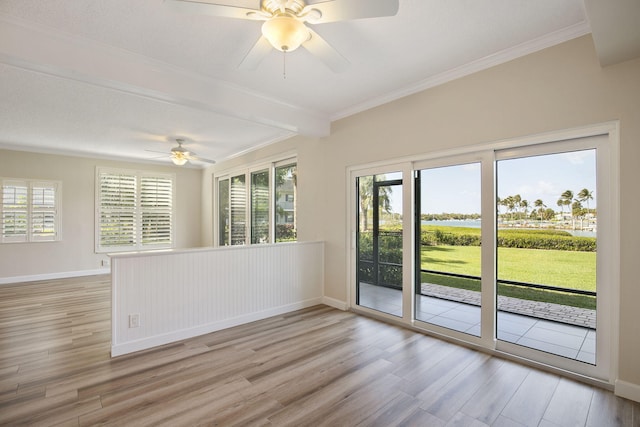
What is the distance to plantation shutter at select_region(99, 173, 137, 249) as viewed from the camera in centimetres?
700

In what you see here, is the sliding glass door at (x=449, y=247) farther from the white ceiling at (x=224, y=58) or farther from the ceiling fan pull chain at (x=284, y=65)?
the ceiling fan pull chain at (x=284, y=65)

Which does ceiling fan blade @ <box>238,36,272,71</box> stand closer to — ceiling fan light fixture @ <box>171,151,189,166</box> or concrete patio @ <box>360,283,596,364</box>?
concrete patio @ <box>360,283,596,364</box>

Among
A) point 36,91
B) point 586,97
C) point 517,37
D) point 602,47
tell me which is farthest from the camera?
point 36,91

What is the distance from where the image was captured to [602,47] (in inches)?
82.7

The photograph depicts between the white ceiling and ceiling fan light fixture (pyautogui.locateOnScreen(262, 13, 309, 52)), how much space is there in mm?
594

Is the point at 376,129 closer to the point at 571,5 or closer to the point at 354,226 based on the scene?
the point at 354,226

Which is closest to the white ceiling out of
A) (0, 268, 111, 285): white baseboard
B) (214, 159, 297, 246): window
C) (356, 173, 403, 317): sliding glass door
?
(356, 173, 403, 317): sliding glass door

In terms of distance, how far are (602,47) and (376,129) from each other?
2211mm

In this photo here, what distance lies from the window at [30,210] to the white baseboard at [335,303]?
5.99 meters

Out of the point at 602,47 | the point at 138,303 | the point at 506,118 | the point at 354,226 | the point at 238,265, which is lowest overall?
the point at 138,303

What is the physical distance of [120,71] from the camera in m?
2.71

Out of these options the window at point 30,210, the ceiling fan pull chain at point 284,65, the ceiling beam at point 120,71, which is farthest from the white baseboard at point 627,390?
the window at point 30,210

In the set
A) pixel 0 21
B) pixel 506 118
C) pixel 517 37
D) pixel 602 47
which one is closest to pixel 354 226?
pixel 506 118

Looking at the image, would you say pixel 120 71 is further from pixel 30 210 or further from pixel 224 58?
pixel 30 210
